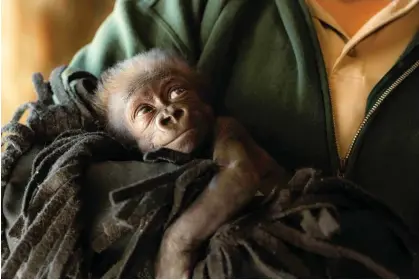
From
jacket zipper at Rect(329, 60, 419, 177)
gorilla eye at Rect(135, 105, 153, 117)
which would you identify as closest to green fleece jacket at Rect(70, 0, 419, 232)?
jacket zipper at Rect(329, 60, 419, 177)

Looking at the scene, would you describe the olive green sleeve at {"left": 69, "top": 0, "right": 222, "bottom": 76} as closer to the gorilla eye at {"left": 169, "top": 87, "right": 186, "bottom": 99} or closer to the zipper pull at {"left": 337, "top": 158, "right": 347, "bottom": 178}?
the gorilla eye at {"left": 169, "top": 87, "right": 186, "bottom": 99}

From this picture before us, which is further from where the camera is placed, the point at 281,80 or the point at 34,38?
the point at 34,38

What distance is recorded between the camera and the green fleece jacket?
83cm

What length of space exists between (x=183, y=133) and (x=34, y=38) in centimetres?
48

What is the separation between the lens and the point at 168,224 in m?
0.70

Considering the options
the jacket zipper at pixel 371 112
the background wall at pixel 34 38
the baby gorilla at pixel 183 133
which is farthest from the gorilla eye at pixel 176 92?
the background wall at pixel 34 38

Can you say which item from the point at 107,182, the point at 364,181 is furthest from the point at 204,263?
the point at 364,181

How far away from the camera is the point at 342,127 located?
0.84m

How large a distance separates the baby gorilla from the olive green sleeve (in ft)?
0.14

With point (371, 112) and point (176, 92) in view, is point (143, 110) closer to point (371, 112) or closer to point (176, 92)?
point (176, 92)

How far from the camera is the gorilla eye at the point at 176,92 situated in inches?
32.6

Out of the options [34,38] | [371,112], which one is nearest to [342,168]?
[371,112]

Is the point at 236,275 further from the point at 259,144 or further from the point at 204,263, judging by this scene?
the point at 259,144

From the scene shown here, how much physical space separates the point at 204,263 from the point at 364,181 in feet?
0.81
